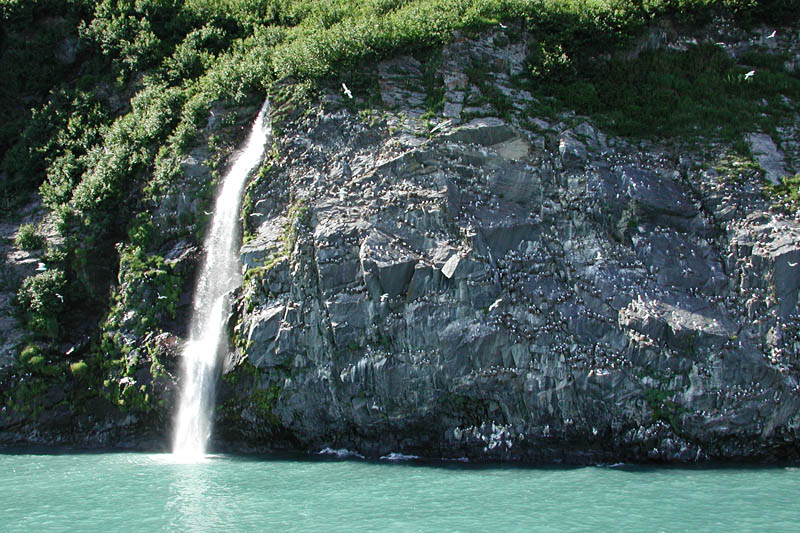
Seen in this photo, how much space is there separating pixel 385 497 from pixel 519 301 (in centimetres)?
665

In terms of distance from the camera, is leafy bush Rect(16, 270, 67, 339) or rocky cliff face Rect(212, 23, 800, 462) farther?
leafy bush Rect(16, 270, 67, 339)

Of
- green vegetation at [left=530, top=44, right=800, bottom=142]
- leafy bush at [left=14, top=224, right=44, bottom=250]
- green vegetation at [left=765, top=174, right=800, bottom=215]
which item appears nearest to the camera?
green vegetation at [left=765, top=174, right=800, bottom=215]

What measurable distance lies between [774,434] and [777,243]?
4.93 meters

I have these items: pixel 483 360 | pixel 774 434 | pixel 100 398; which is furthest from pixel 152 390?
pixel 774 434

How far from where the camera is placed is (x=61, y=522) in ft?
43.1

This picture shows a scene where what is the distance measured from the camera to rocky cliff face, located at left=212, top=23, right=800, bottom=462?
17500mm

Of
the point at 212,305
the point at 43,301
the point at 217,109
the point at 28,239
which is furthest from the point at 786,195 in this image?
the point at 28,239

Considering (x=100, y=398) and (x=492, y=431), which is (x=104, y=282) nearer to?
(x=100, y=398)

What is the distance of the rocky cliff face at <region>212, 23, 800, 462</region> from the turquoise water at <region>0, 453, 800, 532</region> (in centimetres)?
135

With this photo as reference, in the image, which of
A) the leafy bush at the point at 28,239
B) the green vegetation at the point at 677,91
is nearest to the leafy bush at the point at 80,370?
the leafy bush at the point at 28,239

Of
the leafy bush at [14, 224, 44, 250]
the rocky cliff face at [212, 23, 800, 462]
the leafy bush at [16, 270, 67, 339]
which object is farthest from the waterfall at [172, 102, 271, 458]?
the leafy bush at [14, 224, 44, 250]

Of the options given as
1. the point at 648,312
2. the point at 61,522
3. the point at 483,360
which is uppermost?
the point at 648,312

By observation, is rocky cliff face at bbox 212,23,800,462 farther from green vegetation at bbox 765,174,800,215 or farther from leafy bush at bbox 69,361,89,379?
leafy bush at bbox 69,361,89,379

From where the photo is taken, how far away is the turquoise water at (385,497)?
41.8 feet
